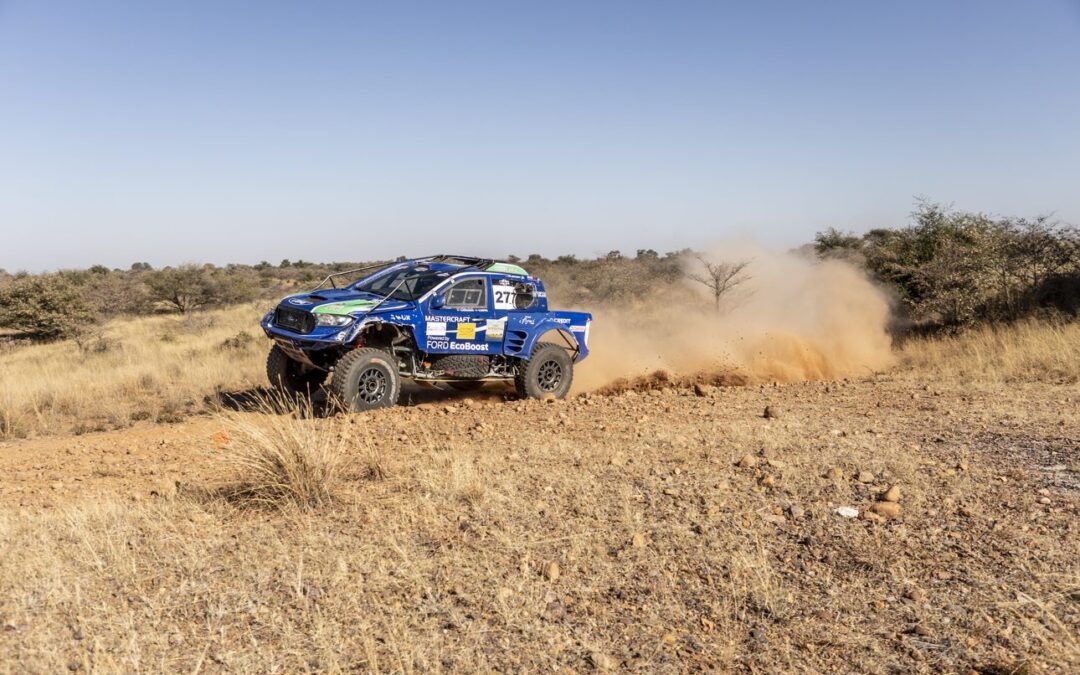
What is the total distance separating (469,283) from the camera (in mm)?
10727

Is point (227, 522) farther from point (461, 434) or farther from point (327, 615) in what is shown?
point (461, 434)

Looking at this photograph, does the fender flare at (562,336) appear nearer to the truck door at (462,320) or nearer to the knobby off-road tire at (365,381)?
the truck door at (462,320)

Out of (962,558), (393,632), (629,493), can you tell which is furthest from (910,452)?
(393,632)

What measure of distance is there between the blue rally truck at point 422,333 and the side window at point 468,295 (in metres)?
0.01

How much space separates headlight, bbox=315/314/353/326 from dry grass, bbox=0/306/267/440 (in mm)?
2652

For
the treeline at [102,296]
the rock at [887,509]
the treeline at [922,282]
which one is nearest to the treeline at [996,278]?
the treeline at [922,282]

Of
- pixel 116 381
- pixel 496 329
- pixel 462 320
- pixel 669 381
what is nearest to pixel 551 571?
pixel 462 320

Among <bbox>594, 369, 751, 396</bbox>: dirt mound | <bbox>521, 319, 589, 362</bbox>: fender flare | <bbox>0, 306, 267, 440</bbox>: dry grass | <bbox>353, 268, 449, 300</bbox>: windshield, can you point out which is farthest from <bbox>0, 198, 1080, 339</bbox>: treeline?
<bbox>353, 268, 449, 300</bbox>: windshield

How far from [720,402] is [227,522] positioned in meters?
6.94

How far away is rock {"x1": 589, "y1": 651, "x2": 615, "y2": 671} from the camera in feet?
11.4

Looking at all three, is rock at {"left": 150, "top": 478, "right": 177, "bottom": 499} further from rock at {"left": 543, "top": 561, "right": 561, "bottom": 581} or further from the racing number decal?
the racing number decal

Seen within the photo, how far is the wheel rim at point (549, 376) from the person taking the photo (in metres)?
11.4

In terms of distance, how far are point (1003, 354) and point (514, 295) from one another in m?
9.11

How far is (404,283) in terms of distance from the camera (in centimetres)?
1064
